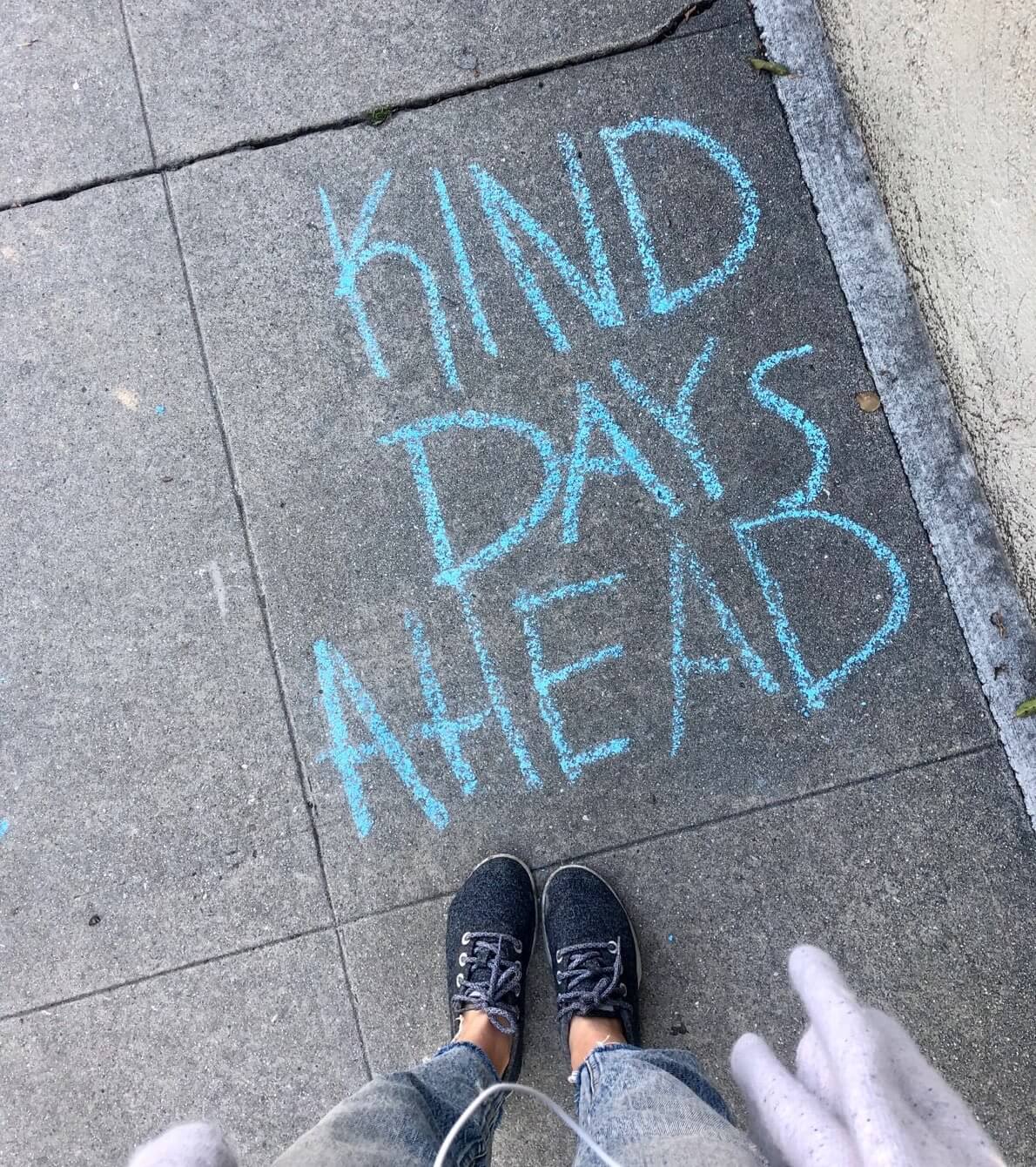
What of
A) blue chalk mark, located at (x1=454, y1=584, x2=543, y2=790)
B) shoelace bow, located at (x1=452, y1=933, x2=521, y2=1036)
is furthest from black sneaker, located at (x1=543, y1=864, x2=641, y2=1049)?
blue chalk mark, located at (x1=454, y1=584, x2=543, y2=790)

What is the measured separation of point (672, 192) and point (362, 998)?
2.15m

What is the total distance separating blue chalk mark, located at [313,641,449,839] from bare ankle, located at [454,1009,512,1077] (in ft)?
1.40

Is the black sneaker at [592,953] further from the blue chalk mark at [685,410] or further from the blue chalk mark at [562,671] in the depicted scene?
the blue chalk mark at [685,410]

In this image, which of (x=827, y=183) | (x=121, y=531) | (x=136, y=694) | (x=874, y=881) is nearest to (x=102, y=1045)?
(x=136, y=694)

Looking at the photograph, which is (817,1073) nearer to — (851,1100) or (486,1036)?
(851,1100)

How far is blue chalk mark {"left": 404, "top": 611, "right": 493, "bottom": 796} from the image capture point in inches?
88.8

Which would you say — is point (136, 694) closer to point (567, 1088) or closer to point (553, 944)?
point (553, 944)

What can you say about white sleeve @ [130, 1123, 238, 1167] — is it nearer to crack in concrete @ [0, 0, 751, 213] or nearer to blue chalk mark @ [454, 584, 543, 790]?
blue chalk mark @ [454, 584, 543, 790]

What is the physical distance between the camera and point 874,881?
222 cm

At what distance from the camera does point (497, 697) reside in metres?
2.27

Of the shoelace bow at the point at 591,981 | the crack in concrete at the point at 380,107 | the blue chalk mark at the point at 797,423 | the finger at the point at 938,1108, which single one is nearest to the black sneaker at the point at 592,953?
the shoelace bow at the point at 591,981

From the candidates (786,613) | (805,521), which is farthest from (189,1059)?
(805,521)

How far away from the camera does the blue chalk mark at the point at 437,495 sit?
7.60ft

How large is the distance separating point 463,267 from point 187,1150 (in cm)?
198
